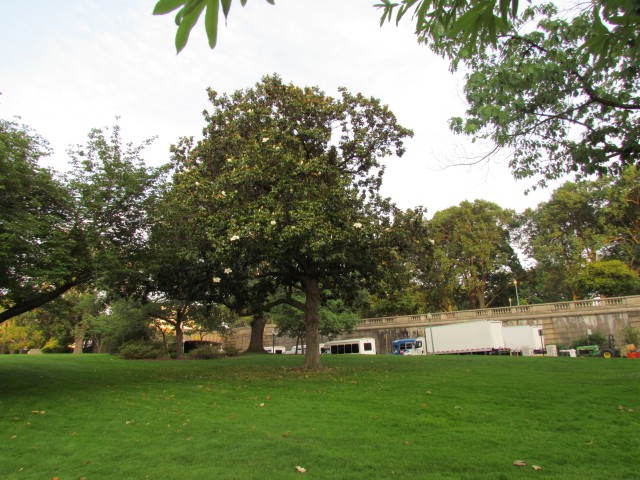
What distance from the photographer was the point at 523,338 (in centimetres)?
3672

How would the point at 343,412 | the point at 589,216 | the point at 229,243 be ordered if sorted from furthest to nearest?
the point at 589,216, the point at 229,243, the point at 343,412

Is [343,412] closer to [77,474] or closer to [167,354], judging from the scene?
[77,474]

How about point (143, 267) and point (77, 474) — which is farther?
point (143, 267)

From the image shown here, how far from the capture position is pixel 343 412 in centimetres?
977

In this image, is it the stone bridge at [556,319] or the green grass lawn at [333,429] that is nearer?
the green grass lawn at [333,429]

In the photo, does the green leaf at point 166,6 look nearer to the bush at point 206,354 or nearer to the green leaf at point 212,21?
the green leaf at point 212,21

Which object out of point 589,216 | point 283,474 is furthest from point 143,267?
point 589,216

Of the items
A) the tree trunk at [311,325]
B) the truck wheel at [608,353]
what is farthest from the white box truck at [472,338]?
the tree trunk at [311,325]

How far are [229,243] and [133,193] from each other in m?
3.58

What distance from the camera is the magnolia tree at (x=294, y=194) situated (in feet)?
49.1

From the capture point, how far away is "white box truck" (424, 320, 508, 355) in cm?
3462

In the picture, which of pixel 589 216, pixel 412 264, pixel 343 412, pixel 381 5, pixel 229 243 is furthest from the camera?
pixel 589 216

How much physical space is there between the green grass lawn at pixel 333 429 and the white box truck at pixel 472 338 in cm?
2004

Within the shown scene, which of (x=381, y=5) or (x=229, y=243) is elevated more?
(x=229, y=243)
